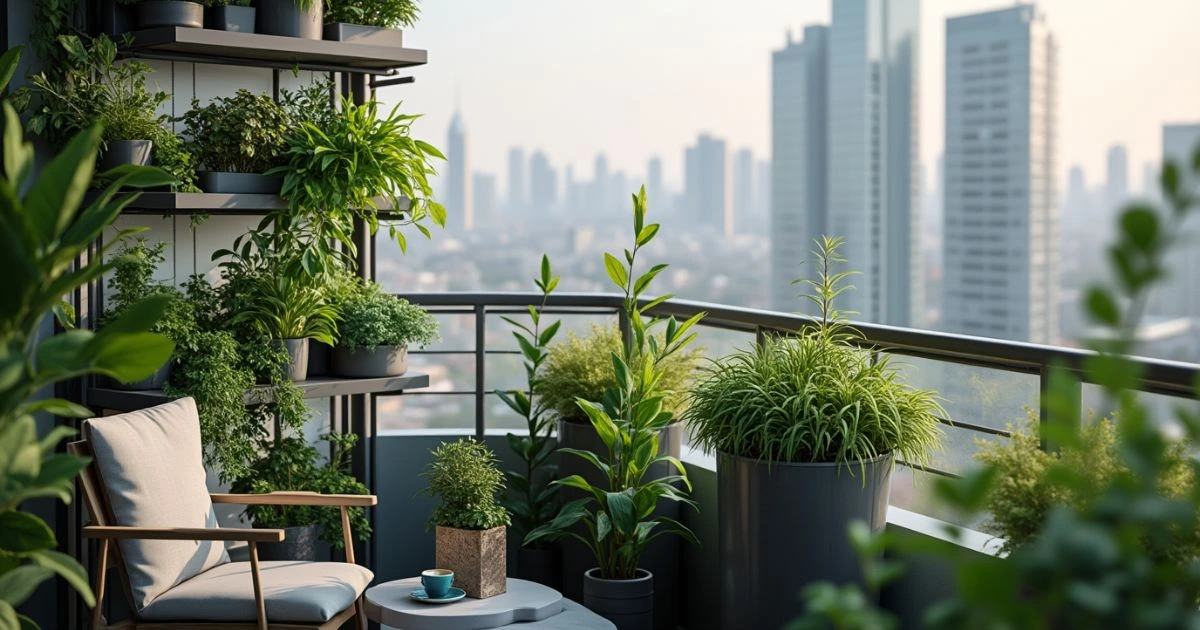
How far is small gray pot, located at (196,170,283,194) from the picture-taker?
3.75 meters

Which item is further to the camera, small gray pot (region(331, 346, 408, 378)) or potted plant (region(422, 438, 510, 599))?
small gray pot (region(331, 346, 408, 378))

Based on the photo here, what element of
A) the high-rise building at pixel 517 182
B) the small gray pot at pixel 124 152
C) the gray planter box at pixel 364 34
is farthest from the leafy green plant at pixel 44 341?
the high-rise building at pixel 517 182

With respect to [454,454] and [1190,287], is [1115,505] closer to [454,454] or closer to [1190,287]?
[454,454]

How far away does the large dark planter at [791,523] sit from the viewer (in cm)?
313

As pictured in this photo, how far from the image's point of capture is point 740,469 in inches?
127

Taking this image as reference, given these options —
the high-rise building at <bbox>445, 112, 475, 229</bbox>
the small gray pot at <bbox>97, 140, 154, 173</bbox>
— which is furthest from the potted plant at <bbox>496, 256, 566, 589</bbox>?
the high-rise building at <bbox>445, 112, 475, 229</bbox>

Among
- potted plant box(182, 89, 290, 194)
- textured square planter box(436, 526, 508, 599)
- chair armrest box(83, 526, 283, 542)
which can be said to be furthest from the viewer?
potted plant box(182, 89, 290, 194)

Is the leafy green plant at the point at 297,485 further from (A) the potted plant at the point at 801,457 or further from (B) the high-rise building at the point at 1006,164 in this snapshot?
(B) the high-rise building at the point at 1006,164

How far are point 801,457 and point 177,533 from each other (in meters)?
1.58

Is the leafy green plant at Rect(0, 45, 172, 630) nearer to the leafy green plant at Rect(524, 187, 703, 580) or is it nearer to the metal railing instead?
the metal railing

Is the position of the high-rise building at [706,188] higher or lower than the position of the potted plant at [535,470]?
higher

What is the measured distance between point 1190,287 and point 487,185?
9.23m

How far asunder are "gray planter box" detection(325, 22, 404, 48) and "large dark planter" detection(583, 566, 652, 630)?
189 cm

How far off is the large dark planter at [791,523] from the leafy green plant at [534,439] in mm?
1132
